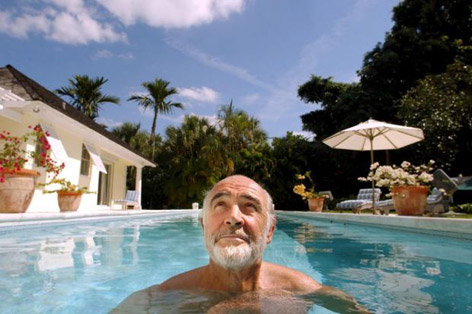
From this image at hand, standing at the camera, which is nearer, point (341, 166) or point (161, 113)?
point (341, 166)

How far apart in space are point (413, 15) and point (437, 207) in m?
15.6

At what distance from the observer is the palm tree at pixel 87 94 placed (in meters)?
22.0

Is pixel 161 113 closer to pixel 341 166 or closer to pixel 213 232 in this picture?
pixel 341 166

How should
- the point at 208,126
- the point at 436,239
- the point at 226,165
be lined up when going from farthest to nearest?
the point at 208,126
the point at 226,165
the point at 436,239

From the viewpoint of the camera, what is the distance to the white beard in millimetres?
1600

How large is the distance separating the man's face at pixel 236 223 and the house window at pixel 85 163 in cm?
1245

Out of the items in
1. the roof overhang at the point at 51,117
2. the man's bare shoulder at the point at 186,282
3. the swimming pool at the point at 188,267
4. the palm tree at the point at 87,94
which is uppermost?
the palm tree at the point at 87,94

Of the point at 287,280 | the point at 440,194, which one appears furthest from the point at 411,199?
the point at 287,280

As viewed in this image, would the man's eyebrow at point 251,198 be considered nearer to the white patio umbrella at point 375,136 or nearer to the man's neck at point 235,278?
the man's neck at point 235,278

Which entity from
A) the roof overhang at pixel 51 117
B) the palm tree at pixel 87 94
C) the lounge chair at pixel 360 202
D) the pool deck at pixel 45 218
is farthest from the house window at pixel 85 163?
the lounge chair at pixel 360 202

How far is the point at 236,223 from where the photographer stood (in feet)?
5.31

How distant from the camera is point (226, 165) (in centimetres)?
2070

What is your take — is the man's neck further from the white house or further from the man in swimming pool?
the white house

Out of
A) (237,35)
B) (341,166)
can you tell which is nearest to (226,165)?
(341,166)
